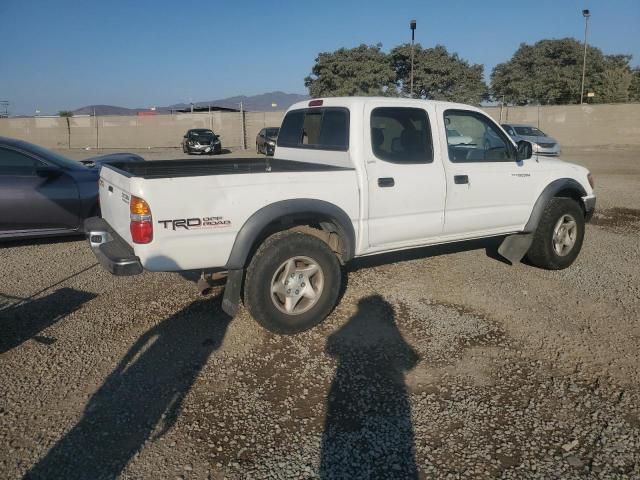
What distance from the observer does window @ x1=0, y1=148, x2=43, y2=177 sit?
21.0 feet

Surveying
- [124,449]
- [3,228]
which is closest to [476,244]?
[124,449]

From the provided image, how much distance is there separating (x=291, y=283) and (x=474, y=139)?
2530 mm

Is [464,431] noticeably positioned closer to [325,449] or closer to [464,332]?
[325,449]

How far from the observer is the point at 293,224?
4379mm

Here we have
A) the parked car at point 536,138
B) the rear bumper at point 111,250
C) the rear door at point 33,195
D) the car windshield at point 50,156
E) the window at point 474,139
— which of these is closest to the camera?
the rear bumper at point 111,250

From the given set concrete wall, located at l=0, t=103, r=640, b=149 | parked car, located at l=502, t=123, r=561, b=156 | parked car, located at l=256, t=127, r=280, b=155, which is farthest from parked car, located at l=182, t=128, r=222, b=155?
parked car, located at l=502, t=123, r=561, b=156

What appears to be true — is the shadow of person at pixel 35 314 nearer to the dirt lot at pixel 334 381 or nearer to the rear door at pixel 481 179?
the dirt lot at pixel 334 381

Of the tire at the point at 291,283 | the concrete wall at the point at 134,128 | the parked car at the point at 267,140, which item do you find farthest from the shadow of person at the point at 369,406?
the concrete wall at the point at 134,128

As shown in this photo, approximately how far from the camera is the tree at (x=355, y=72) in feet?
165

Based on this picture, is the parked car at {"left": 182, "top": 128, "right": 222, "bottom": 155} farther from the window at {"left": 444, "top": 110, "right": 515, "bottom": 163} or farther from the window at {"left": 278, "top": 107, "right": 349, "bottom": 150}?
the window at {"left": 444, "top": 110, "right": 515, "bottom": 163}

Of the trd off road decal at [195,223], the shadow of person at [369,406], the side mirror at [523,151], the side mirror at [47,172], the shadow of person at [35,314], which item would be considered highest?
the side mirror at [523,151]

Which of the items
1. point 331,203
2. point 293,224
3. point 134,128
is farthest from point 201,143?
point 331,203

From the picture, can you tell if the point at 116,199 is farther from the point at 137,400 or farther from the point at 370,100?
the point at 370,100

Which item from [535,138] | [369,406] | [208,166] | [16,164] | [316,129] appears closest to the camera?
[369,406]
